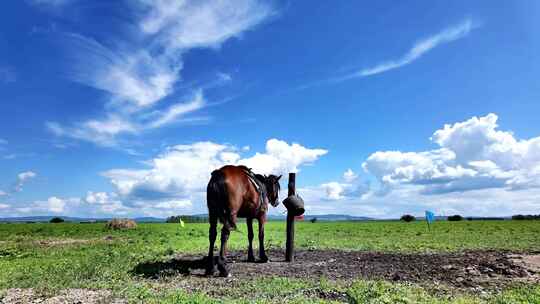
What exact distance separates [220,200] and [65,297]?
4.97m

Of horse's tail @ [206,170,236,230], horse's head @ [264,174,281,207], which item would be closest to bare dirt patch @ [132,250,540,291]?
horse's tail @ [206,170,236,230]

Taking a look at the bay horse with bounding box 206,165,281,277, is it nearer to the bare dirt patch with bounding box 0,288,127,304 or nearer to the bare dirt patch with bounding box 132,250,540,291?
the bare dirt patch with bounding box 132,250,540,291

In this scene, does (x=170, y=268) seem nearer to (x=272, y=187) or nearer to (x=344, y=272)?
(x=272, y=187)

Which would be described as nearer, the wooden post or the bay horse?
the bay horse

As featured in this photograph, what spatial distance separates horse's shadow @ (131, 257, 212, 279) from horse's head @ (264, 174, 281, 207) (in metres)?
3.45

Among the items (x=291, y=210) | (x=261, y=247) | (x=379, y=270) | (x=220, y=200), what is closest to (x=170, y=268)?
(x=220, y=200)

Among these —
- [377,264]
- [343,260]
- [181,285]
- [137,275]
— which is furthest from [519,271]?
[137,275]

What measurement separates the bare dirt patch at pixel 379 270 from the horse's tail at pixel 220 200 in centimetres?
158

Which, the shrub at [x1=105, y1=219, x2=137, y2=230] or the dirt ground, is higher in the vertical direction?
the shrub at [x1=105, y1=219, x2=137, y2=230]

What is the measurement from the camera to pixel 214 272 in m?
12.9

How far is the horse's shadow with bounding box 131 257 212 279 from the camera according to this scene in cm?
1275

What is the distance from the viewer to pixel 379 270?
13.5 m

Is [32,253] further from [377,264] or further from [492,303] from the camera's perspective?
[492,303]

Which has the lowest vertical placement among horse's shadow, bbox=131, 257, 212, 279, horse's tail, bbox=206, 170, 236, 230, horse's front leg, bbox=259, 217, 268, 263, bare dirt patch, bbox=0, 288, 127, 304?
bare dirt patch, bbox=0, 288, 127, 304
